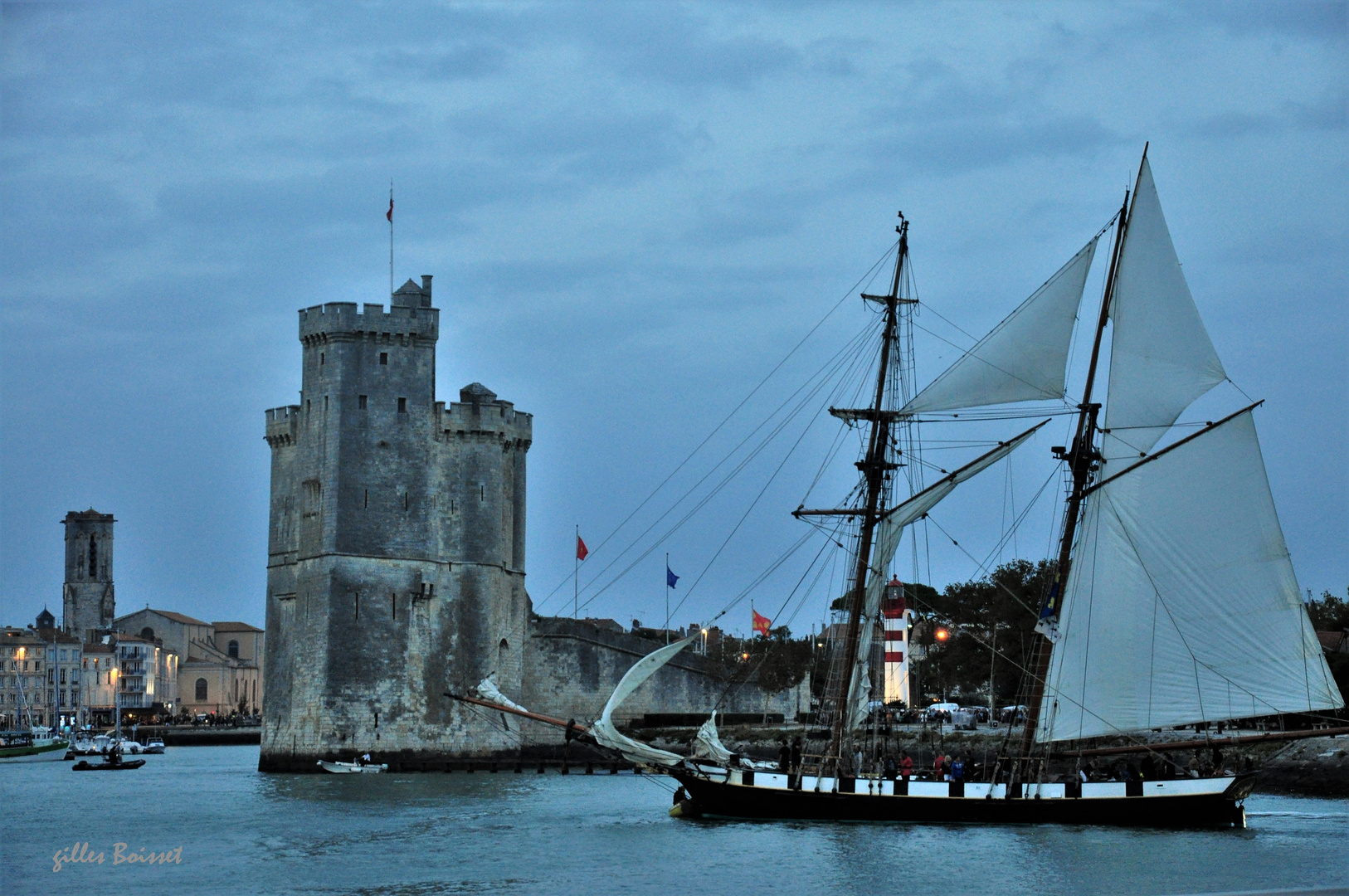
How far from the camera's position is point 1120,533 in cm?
4312

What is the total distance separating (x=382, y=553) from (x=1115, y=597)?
1275 inches

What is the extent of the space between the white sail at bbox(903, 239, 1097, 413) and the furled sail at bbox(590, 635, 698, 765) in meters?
10.4

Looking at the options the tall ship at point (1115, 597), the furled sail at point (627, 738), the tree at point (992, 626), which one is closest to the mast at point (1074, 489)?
the tall ship at point (1115, 597)

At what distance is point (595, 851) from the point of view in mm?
39625

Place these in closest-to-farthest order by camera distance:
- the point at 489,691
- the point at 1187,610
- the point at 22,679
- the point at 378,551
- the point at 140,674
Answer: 1. the point at 1187,610
2. the point at 489,691
3. the point at 378,551
4. the point at 22,679
5. the point at 140,674

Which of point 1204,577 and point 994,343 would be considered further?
point 994,343

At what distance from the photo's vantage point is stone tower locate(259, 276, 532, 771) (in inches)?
2581

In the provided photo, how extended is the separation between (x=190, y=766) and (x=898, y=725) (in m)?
33.9

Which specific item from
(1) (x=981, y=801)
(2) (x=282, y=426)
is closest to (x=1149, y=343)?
(1) (x=981, y=801)

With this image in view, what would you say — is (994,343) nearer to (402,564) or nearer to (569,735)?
(569,735)

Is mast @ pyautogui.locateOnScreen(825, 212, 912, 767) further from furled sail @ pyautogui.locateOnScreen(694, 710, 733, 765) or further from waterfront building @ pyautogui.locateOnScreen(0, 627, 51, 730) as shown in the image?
waterfront building @ pyautogui.locateOnScreen(0, 627, 51, 730)

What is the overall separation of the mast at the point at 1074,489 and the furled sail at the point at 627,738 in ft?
29.2

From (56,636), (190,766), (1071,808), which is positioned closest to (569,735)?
(1071,808)

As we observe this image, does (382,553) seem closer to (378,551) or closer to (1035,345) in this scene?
(378,551)
